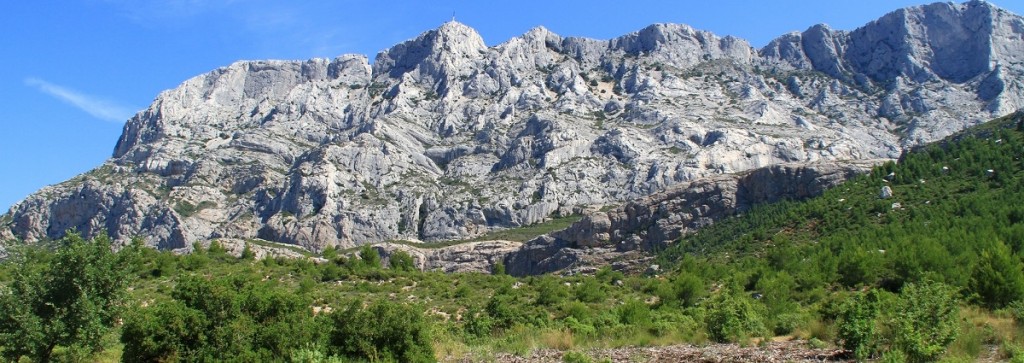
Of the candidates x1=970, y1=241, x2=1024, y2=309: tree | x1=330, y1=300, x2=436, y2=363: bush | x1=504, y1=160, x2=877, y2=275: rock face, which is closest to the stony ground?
x1=330, y1=300, x2=436, y2=363: bush

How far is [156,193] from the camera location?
122 metres

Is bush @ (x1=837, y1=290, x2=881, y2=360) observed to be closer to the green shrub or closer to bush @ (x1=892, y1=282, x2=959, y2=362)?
bush @ (x1=892, y1=282, x2=959, y2=362)

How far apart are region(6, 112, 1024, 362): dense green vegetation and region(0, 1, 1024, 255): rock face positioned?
46.2 metres

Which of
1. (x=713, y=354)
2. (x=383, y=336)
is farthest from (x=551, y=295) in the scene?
(x=713, y=354)

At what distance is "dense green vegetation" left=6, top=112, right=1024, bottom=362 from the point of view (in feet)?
48.2

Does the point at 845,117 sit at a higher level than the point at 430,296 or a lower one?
higher

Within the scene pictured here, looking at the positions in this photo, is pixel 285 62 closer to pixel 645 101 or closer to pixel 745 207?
pixel 645 101

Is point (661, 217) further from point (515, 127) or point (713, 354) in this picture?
point (713, 354)

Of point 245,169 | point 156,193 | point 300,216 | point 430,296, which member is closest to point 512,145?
point 300,216

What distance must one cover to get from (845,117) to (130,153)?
5759 inches

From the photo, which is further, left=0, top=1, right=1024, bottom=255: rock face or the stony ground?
left=0, top=1, right=1024, bottom=255: rock face

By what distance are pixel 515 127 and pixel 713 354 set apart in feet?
407

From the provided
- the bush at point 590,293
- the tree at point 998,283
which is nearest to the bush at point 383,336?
the tree at point 998,283

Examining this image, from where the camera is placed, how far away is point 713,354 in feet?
47.4
